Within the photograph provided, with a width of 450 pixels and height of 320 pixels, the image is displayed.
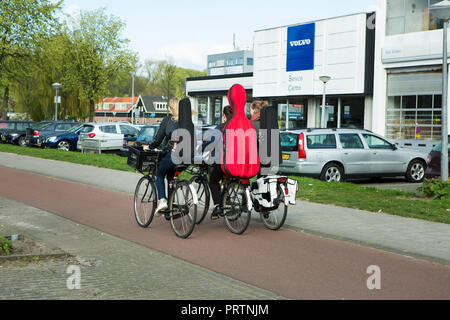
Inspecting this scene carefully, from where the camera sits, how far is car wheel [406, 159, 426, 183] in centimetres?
1616

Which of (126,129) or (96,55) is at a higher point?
(96,55)

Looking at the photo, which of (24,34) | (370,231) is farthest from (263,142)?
(24,34)

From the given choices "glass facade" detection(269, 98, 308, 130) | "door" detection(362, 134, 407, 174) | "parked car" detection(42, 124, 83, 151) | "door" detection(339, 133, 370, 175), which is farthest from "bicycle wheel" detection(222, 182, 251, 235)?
"glass facade" detection(269, 98, 308, 130)

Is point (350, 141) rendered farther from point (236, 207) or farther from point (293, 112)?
point (293, 112)

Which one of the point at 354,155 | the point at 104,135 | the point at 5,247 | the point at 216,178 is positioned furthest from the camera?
the point at 104,135

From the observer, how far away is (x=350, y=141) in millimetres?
15164

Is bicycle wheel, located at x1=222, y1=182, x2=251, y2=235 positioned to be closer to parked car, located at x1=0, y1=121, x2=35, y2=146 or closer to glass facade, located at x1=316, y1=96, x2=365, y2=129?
glass facade, located at x1=316, y1=96, x2=365, y2=129

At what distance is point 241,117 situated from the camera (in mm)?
7172

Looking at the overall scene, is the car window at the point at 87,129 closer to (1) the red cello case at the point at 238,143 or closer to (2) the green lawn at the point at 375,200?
(2) the green lawn at the point at 375,200

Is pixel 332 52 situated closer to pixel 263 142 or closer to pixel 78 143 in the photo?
pixel 78 143

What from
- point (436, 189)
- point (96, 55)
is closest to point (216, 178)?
point (436, 189)

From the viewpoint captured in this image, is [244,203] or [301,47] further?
[301,47]

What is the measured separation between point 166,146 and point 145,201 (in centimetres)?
98
